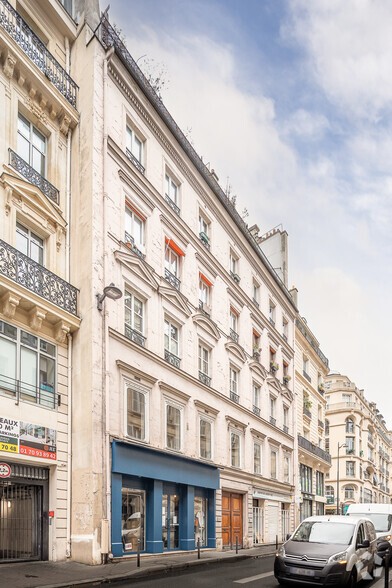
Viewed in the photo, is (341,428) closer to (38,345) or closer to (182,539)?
(182,539)

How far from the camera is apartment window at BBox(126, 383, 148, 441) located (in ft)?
57.1

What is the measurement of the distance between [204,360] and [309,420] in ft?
61.8

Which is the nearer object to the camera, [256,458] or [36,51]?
[36,51]

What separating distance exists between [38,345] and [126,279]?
4.16 meters

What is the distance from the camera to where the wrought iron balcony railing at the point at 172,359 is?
20320mm

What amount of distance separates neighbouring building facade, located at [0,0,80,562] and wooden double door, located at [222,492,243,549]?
35.0ft

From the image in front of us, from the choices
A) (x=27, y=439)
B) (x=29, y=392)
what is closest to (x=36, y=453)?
(x=27, y=439)

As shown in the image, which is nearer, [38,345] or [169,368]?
[38,345]

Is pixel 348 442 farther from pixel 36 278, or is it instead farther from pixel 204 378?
pixel 36 278

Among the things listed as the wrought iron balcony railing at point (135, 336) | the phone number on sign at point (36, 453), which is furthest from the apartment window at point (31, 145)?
the phone number on sign at point (36, 453)

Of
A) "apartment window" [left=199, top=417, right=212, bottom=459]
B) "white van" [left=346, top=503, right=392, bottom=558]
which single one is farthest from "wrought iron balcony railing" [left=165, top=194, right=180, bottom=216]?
"white van" [left=346, top=503, right=392, bottom=558]

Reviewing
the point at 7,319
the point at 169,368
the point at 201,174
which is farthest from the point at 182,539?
the point at 201,174

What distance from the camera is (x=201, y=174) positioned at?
24.3 m

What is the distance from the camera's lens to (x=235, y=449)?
84.3ft
